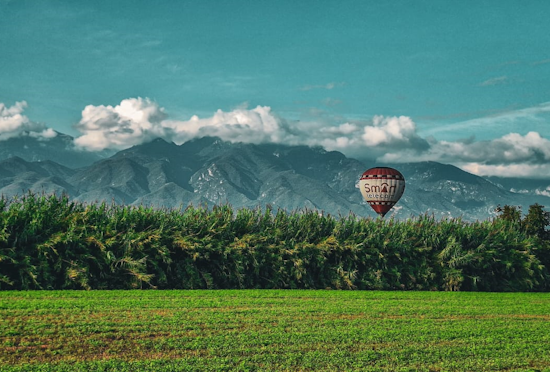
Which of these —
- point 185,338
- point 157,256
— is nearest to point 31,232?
point 157,256

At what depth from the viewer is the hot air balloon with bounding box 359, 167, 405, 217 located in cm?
4575

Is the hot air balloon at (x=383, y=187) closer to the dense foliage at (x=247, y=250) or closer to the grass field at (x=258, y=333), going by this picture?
the dense foliage at (x=247, y=250)

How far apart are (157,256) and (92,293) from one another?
2.82 metres

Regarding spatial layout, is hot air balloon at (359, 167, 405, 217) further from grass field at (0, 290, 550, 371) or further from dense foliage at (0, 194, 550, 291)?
grass field at (0, 290, 550, 371)

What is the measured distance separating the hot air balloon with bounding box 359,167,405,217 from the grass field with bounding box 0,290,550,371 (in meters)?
27.3

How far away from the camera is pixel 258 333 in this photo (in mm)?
12133

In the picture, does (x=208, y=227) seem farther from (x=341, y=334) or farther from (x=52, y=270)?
(x=341, y=334)

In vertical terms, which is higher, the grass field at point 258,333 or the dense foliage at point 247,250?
the dense foliage at point 247,250

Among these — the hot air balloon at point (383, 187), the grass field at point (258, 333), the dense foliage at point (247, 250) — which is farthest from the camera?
the hot air balloon at point (383, 187)

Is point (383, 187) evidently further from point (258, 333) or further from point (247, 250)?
point (258, 333)

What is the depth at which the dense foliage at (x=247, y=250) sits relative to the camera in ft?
61.8

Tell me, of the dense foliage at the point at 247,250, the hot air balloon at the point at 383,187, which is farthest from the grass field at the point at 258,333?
the hot air balloon at the point at 383,187

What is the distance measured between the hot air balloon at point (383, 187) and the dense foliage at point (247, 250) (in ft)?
66.5

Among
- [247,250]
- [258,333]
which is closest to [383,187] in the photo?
[247,250]
